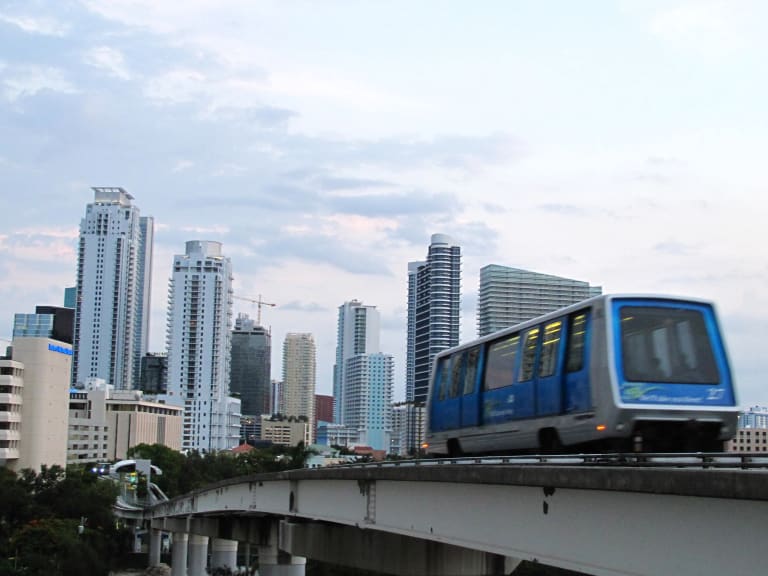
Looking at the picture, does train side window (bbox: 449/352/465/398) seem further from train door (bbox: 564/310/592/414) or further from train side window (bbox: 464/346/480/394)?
train door (bbox: 564/310/592/414)

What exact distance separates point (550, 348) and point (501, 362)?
2.64 metres

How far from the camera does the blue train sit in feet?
58.4

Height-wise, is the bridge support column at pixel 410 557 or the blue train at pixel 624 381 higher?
the blue train at pixel 624 381

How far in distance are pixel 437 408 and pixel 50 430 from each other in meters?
76.3

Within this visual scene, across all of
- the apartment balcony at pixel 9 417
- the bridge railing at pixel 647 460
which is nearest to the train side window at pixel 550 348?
the bridge railing at pixel 647 460

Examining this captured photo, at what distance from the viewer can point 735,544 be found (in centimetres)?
1081

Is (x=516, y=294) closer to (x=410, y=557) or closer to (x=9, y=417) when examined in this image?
(x=9, y=417)

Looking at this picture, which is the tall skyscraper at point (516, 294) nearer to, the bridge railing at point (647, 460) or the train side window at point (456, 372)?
the train side window at point (456, 372)

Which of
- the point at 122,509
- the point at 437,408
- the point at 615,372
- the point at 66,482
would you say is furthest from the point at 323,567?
the point at 615,372

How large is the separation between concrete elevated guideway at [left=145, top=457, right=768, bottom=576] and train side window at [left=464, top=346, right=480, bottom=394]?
3.35m

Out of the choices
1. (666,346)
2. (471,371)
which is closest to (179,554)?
(471,371)

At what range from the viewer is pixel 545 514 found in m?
14.9

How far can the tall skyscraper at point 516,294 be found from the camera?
16062 cm

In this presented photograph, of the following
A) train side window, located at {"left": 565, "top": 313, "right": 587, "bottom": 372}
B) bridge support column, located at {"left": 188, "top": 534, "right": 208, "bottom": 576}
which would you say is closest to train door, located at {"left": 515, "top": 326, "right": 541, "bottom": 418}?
train side window, located at {"left": 565, "top": 313, "right": 587, "bottom": 372}
